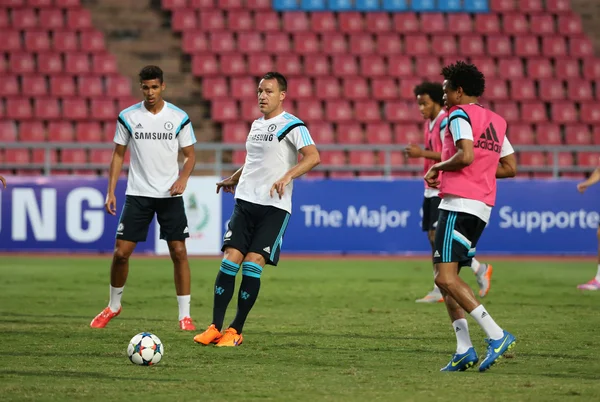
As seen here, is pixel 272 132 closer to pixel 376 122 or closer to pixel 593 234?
pixel 593 234

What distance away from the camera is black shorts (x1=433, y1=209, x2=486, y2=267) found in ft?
21.2

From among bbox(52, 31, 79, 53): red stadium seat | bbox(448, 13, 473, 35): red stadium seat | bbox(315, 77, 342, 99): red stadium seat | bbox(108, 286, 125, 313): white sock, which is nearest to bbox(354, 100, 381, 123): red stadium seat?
bbox(315, 77, 342, 99): red stadium seat

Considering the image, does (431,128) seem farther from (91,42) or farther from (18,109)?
(91,42)

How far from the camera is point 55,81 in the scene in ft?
70.5

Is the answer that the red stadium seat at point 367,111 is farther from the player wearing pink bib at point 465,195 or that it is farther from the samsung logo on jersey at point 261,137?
the player wearing pink bib at point 465,195

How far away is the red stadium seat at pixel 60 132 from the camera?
20.3 metres

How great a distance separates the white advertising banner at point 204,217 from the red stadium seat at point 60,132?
4.67 metres

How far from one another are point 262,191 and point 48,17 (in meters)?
16.4

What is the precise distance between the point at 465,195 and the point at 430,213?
14.0ft

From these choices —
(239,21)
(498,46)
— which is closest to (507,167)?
(239,21)

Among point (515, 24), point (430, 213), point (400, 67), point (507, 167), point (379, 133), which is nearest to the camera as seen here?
point (507, 167)

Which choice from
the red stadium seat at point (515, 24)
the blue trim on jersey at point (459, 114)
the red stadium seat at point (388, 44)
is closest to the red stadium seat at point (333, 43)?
the red stadium seat at point (388, 44)

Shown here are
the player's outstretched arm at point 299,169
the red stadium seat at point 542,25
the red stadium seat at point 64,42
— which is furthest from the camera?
the red stadium seat at point 542,25

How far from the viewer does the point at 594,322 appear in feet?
30.0
